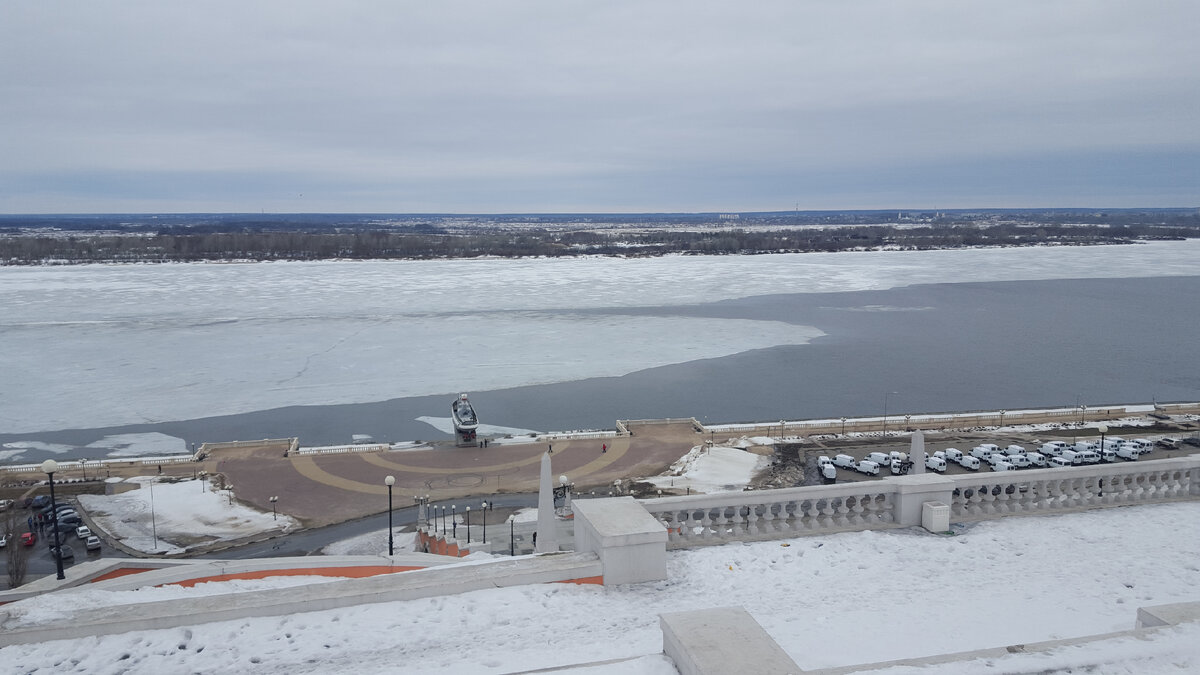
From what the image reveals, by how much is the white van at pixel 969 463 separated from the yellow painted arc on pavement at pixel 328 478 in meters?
19.4

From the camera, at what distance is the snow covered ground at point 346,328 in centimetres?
3884

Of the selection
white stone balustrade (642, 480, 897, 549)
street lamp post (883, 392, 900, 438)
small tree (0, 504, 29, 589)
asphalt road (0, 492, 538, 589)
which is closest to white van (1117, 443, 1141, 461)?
street lamp post (883, 392, 900, 438)

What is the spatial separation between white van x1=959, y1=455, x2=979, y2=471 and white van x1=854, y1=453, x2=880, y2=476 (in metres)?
2.91

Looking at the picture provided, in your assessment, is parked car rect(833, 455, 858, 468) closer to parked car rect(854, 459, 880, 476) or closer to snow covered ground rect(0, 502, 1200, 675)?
parked car rect(854, 459, 880, 476)

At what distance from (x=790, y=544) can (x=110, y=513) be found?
22725mm

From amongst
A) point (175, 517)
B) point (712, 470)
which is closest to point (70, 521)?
point (175, 517)

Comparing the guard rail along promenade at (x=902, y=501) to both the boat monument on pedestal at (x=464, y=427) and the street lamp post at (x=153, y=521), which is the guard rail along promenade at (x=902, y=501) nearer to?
the street lamp post at (x=153, y=521)

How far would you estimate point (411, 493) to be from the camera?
26.0 meters

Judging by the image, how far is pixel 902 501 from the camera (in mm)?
9961

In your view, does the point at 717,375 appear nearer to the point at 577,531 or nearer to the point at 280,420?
the point at 280,420

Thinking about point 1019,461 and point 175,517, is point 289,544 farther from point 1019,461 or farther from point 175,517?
point 1019,461

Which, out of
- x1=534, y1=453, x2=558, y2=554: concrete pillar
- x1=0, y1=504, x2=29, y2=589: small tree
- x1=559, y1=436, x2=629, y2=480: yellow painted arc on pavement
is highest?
x1=534, y1=453, x2=558, y2=554: concrete pillar

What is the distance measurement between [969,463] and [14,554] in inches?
1087

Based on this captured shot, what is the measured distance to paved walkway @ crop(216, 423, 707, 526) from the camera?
84.2ft
